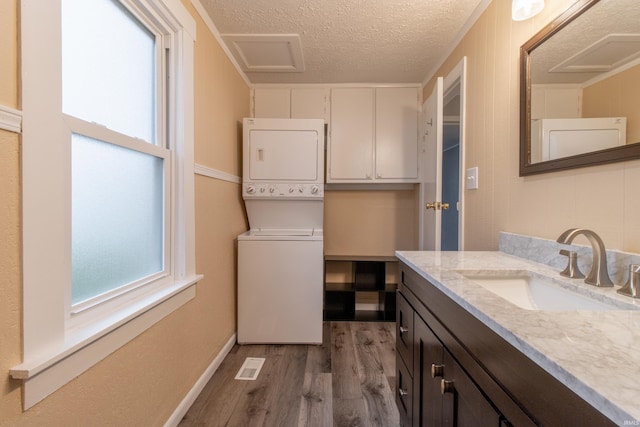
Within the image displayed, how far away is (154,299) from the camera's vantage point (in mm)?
1188

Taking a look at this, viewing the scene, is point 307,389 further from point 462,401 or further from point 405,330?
point 462,401

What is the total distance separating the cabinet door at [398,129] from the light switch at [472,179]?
0.90 metres

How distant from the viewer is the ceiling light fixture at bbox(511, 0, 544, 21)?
1.15m

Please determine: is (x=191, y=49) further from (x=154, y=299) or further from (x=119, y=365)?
(x=119, y=365)

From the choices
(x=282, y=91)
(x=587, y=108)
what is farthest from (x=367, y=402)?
(x=282, y=91)

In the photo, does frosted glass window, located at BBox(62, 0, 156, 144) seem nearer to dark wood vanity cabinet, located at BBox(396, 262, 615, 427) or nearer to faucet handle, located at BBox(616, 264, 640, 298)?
dark wood vanity cabinet, located at BBox(396, 262, 615, 427)

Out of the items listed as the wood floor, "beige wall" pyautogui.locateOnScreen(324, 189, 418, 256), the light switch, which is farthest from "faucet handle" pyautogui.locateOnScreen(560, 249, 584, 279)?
"beige wall" pyautogui.locateOnScreen(324, 189, 418, 256)

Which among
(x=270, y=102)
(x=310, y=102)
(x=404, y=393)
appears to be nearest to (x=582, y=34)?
(x=404, y=393)

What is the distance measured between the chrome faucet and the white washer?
1592 millimetres

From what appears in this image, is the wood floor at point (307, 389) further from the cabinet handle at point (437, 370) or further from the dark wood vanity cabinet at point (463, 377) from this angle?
the cabinet handle at point (437, 370)

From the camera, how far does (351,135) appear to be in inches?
106

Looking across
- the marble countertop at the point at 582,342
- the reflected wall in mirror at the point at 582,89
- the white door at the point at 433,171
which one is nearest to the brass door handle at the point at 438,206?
the white door at the point at 433,171

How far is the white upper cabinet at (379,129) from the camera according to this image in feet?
8.78

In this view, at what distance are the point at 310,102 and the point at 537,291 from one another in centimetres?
235
